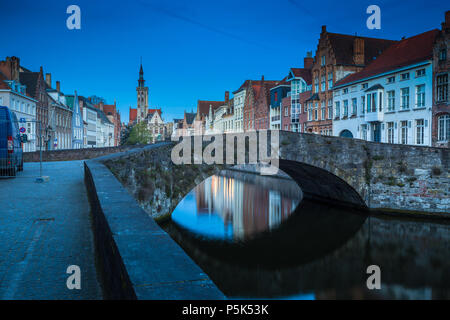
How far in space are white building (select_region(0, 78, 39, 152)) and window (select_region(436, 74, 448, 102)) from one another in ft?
97.0

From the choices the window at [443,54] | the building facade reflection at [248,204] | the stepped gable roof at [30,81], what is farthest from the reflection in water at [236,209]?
the stepped gable roof at [30,81]

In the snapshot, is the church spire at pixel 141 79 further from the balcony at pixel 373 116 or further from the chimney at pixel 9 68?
the balcony at pixel 373 116

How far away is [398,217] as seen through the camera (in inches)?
651

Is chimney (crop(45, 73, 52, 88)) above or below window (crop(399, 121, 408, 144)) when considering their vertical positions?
above

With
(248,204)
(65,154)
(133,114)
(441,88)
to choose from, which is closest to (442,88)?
(441,88)

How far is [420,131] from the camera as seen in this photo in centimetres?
2253

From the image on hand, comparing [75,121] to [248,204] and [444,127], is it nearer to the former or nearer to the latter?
[248,204]

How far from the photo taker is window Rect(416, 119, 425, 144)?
2231 cm

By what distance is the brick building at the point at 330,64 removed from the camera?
104ft

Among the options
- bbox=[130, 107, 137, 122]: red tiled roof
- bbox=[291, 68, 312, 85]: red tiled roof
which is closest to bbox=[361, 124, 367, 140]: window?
bbox=[291, 68, 312, 85]: red tiled roof

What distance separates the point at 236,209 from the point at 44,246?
16005mm

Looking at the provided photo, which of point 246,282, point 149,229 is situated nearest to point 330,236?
point 246,282

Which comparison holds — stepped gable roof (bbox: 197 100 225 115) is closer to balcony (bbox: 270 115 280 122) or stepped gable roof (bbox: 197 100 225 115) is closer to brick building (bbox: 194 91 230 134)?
brick building (bbox: 194 91 230 134)

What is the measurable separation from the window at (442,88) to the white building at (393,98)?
0.48 m
